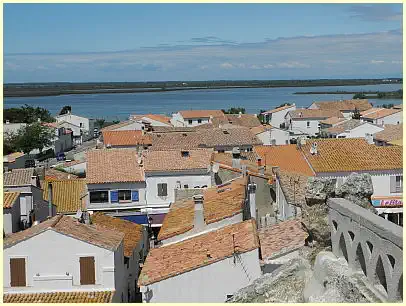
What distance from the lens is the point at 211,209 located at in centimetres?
1986

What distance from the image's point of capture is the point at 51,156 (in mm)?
75250

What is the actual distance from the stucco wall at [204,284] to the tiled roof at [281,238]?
567mm

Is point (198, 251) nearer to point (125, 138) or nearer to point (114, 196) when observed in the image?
point (114, 196)

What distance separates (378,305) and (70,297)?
1024 cm

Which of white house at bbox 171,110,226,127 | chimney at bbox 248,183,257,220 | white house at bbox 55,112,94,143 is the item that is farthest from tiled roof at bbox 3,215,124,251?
white house at bbox 171,110,226,127

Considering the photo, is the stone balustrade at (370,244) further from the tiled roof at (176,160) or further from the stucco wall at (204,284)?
the tiled roof at (176,160)

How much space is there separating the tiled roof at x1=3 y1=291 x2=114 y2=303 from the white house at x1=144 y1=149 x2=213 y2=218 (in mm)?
16035

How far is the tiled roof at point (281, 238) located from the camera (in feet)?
47.5

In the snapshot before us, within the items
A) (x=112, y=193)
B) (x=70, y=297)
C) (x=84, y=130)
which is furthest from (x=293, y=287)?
(x=84, y=130)

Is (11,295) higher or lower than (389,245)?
lower

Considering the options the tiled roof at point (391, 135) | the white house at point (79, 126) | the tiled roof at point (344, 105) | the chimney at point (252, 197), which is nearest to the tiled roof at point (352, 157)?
the chimney at point (252, 197)

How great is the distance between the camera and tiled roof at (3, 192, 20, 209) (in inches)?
867

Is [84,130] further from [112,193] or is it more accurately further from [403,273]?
[403,273]

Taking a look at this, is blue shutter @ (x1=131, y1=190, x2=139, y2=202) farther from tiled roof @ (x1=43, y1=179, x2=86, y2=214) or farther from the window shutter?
the window shutter
